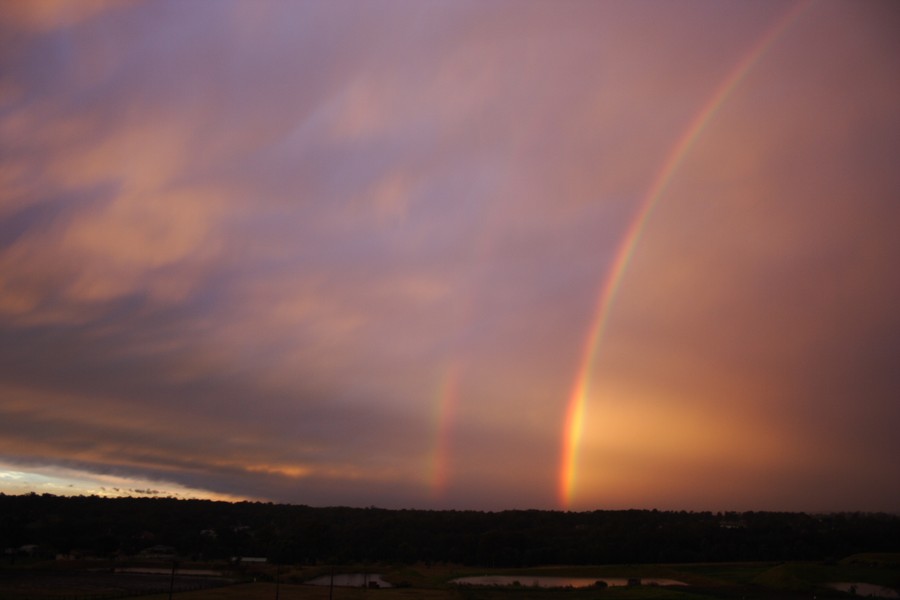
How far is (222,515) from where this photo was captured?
6378 inches

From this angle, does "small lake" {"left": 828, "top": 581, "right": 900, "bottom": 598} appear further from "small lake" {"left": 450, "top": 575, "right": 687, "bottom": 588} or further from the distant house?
the distant house

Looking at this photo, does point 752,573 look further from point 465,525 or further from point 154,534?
point 154,534

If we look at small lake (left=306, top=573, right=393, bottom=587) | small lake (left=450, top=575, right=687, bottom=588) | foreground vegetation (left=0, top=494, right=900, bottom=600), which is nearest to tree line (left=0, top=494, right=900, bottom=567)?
foreground vegetation (left=0, top=494, right=900, bottom=600)

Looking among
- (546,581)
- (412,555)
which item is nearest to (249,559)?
(412,555)

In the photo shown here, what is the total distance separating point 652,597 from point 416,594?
21712 mm

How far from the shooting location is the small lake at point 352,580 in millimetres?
81250

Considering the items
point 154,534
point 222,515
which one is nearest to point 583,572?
point 154,534

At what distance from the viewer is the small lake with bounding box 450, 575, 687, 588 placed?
256ft

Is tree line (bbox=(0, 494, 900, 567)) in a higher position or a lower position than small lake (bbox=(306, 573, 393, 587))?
higher

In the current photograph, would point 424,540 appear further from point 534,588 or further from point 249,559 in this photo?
point 534,588

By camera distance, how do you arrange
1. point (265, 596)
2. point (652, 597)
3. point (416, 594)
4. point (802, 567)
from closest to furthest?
point (652, 597)
point (265, 596)
point (416, 594)
point (802, 567)

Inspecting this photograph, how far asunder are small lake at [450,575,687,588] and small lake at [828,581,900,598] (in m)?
15.1

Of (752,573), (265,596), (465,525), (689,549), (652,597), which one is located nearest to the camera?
(652,597)

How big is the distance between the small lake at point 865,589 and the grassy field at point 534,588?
4.29 ft
